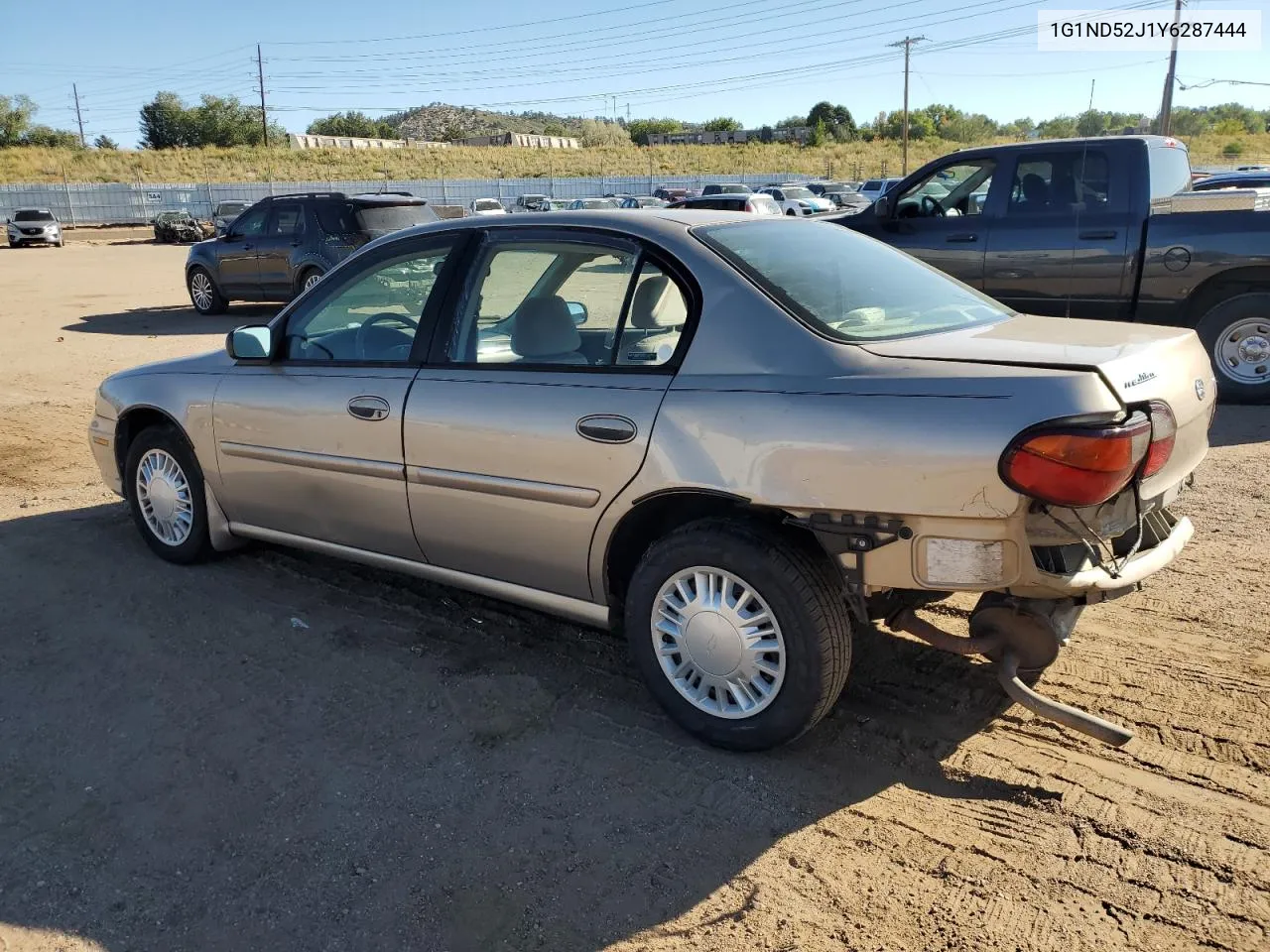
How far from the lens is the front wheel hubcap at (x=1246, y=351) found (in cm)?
793

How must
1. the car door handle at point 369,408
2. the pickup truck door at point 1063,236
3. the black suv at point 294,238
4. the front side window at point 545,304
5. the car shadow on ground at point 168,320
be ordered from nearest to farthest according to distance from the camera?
the front side window at point 545,304, the car door handle at point 369,408, the pickup truck door at point 1063,236, the car shadow on ground at point 168,320, the black suv at point 294,238

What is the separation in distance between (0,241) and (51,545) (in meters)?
44.1

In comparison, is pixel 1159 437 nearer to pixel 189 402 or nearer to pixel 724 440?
pixel 724 440

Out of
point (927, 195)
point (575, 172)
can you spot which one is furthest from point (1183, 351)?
point (575, 172)

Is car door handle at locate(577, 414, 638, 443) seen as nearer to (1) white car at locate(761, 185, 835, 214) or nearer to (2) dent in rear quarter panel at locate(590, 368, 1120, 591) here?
(2) dent in rear quarter panel at locate(590, 368, 1120, 591)

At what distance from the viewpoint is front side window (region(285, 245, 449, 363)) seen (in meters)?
4.17

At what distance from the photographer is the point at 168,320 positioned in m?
16.1

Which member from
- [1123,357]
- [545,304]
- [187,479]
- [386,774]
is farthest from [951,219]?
[386,774]

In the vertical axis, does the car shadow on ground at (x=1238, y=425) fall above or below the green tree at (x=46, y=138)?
below

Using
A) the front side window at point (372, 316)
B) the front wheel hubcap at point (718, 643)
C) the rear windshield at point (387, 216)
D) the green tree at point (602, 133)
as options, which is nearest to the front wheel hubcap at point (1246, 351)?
the front wheel hubcap at point (718, 643)

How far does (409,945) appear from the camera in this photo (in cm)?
260

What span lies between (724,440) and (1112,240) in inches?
253

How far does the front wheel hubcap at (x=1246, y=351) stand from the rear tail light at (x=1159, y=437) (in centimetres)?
594

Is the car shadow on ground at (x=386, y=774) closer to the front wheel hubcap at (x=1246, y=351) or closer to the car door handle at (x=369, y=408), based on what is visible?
the car door handle at (x=369, y=408)
